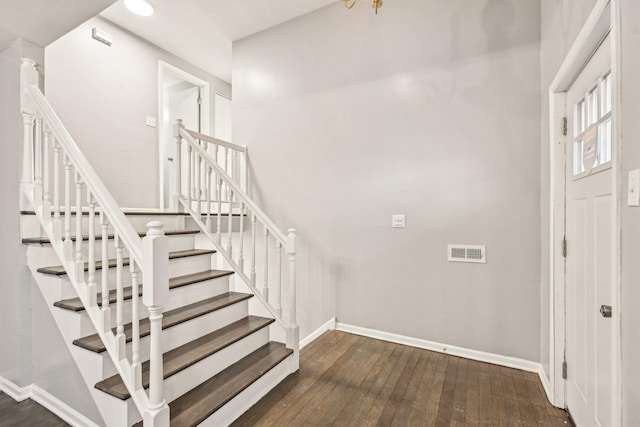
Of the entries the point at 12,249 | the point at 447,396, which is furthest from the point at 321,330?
the point at 12,249

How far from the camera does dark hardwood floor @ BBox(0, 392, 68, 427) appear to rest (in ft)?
5.86

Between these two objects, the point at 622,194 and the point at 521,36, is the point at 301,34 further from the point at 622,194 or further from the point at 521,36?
the point at 622,194

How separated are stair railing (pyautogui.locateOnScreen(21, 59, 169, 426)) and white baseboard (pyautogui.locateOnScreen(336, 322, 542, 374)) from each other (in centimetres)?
184

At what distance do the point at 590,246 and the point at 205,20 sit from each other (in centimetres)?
396

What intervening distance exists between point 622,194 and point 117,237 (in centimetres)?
213

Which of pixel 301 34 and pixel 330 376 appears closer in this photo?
pixel 330 376

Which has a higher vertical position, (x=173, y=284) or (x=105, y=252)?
(x=105, y=252)

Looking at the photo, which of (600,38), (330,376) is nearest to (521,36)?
(600,38)

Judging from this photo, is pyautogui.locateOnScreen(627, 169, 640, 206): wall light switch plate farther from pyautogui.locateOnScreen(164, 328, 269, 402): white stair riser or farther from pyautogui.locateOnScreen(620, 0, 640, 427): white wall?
pyautogui.locateOnScreen(164, 328, 269, 402): white stair riser

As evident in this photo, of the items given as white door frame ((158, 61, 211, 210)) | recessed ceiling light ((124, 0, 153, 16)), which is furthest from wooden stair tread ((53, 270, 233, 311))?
recessed ceiling light ((124, 0, 153, 16))

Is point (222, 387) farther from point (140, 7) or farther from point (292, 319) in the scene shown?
point (140, 7)

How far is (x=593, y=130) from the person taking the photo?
4.86 feet

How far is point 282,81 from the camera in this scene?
3.40 m

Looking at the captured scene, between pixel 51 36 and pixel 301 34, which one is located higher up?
pixel 301 34
